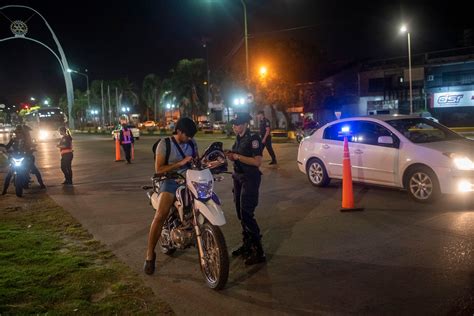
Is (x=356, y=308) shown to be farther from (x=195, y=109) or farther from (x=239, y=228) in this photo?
(x=195, y=109)

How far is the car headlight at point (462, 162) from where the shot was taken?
8.31 meters

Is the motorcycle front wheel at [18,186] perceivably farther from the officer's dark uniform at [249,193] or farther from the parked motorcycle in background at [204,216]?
the officer's dark uniform at [249,193]

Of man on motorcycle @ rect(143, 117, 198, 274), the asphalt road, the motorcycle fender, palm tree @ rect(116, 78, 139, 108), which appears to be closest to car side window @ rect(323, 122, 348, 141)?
the asphalt road

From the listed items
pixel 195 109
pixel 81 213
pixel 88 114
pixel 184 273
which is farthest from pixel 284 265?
pixel 88 114

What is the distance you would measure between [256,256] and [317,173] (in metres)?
5.68

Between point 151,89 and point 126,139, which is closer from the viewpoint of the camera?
point 126,139

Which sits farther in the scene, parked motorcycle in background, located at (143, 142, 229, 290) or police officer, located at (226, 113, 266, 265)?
police officer, located at (226, 113, 266, 265)

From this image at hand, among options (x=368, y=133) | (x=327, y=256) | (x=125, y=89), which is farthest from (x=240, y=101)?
(x=125, y=89)

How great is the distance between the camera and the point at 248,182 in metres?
6.08

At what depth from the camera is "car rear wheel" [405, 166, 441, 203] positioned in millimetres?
8672

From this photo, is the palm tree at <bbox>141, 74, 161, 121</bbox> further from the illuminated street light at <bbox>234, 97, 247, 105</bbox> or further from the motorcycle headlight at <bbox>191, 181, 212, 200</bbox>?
the motorcycle headlight at <bbox>191, 181, 212, 200</bbox>

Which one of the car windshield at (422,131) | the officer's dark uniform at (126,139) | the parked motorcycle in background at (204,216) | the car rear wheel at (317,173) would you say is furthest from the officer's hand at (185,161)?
the officer's dark uniform at (126,139)

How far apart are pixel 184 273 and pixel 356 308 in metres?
2.07

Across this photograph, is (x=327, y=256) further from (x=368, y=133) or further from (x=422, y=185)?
(x=368, y=133)
